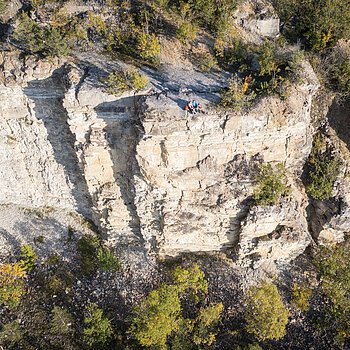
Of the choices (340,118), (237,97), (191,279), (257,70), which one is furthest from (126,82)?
(340,118)

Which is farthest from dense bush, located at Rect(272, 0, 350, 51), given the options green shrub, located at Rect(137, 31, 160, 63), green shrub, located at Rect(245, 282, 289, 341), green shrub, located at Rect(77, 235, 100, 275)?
green shrub, located at Rect(77, 235, 100, 275)

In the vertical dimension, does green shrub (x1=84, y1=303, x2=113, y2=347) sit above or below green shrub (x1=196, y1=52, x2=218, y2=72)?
below

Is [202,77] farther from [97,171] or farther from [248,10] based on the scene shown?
[97,171]

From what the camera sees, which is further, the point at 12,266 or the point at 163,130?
the point at 12,266

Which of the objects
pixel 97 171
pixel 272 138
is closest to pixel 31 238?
pixel 97 171

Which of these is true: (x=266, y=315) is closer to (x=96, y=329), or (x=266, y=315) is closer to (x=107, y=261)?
(x=96, y=329)

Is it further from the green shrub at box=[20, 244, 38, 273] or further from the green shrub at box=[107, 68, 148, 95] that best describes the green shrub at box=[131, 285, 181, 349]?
the green shrub at box=[107, 68, 148, 95]
